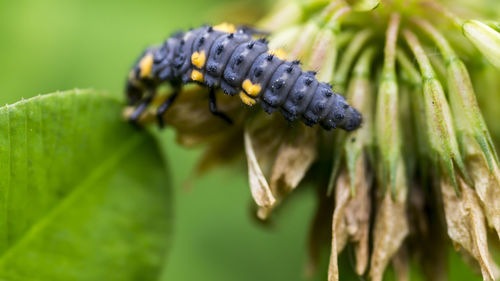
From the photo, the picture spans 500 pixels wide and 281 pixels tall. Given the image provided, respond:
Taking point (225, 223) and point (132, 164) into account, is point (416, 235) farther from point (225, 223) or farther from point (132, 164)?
point (225, 223)

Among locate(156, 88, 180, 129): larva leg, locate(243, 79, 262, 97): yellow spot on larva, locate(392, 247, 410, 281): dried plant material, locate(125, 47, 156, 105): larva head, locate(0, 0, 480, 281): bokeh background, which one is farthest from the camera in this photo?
locate(0, 0, 480, 281): bokeh background

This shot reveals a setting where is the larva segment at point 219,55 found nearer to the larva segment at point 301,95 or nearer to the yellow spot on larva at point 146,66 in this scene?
the larva segment at point 301,95

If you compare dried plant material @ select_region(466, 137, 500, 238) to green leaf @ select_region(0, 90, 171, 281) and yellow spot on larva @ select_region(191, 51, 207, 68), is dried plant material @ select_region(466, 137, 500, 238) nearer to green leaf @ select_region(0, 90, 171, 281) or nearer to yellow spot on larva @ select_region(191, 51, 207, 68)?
yellow spot on larva @ select_region(191, 51, 207, 68)

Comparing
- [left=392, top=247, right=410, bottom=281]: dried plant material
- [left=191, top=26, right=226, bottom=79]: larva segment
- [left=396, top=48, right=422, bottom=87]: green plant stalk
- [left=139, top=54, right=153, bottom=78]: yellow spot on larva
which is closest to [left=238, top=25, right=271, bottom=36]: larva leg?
[left=191, top=26, right=226, bottom=79]: larva segment

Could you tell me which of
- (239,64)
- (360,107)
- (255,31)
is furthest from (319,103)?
(255,31)

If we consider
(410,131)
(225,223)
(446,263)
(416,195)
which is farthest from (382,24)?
(225,223)

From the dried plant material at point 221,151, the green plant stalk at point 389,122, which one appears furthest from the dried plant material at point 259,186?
the green plant stalk at point 389,122
